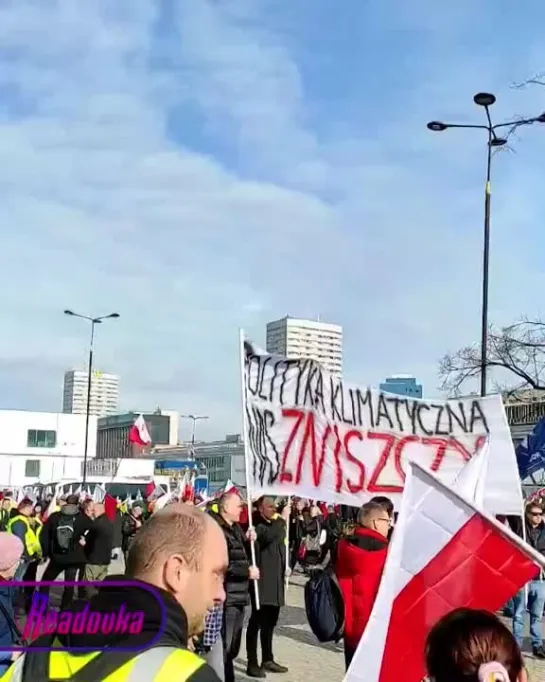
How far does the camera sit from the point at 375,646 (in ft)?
14.8

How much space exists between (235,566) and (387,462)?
5.50 ft

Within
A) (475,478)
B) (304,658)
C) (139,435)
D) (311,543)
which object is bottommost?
(304,658)

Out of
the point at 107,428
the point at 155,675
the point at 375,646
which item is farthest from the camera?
the point at 107,428

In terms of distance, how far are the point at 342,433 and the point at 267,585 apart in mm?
1880

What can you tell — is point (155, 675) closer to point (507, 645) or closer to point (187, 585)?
point (187, 585)

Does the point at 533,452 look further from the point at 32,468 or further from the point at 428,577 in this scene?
the point at 32,468

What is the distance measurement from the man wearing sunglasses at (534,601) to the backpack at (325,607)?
14.3 feet

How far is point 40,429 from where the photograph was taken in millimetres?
74938

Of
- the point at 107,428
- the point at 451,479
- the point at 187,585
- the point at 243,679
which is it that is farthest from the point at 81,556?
the point at 107,428

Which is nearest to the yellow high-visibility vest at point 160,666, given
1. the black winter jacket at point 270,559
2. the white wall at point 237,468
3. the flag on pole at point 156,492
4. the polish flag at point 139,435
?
the black winter jacket at point 270,559

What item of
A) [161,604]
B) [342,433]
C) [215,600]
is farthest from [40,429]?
[161,604]

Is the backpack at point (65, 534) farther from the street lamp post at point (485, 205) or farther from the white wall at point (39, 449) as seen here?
the white wall at point (39, 449)

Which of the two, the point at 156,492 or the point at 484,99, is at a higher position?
the point at 484,99

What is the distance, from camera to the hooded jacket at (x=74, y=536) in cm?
1242
